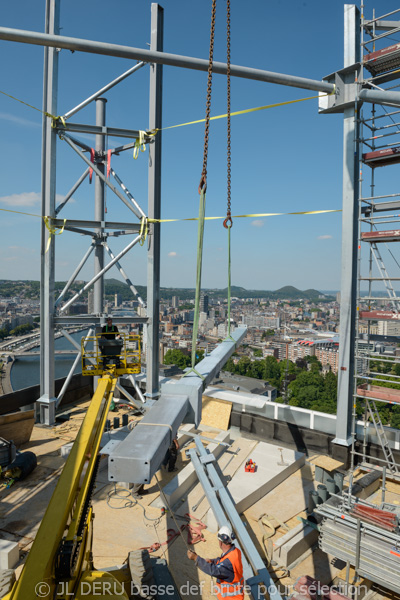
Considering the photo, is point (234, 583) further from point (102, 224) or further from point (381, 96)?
point (102, 224)

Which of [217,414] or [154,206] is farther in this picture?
[154,206]

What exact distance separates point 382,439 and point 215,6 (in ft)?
35.3

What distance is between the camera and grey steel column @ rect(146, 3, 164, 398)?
1343 centimetres

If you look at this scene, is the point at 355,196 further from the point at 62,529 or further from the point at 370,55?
the point at 62,529

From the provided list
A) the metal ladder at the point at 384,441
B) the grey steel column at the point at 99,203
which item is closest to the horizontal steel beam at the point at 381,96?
the metal ladder at the point at 384,441

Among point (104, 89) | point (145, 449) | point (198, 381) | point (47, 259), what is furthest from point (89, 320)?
point (145, 449)

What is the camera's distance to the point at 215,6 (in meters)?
5.62

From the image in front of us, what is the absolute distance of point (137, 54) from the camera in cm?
564

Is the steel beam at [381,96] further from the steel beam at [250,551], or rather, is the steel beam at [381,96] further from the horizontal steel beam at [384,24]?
the steel beam at [250,551]

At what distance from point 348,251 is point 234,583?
27.9 ft

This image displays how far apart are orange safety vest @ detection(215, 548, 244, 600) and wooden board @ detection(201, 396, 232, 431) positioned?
7490 mm

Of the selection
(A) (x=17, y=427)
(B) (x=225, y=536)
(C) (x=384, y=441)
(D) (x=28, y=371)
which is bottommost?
(D) (x=28, y=371)

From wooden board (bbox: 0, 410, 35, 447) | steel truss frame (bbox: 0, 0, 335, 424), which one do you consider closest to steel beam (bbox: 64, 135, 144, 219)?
steel truss frame (bbox: 0, 0, 335, 424)

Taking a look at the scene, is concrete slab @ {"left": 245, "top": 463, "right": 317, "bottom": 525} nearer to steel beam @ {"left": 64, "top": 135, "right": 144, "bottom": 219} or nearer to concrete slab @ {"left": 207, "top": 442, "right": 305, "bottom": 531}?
concrete slab @ {"left": 207, "top": 442, "right": 305, "bottom": 531}
